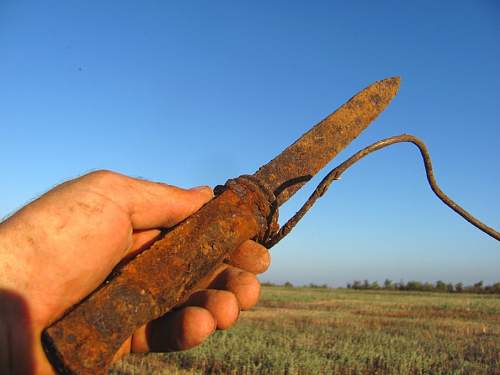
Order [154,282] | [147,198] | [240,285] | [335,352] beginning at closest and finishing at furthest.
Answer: [154,282] < [147,198] < [240,285] < [335,352]

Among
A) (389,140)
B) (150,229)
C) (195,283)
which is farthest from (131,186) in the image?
(389,140)

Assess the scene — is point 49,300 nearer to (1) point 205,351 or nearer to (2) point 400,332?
(1) point 205,351

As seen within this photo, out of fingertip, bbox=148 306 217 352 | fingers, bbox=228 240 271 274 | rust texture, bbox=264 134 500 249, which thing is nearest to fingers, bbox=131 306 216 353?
fingertip, bbox=148 306 217 352

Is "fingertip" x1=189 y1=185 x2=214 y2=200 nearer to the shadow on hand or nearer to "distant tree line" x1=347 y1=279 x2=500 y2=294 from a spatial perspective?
the shadow on hand

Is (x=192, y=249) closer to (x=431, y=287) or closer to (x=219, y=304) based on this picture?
(x=219, y=304)

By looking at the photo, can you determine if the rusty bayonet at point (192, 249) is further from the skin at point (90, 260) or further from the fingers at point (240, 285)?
the fingers at point (240, 285)

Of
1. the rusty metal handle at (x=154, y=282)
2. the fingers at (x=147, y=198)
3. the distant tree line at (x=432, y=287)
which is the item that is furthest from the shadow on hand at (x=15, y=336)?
the distant tree line at (x=432, y=287)

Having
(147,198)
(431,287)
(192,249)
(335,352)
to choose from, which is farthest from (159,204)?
(431,287)
